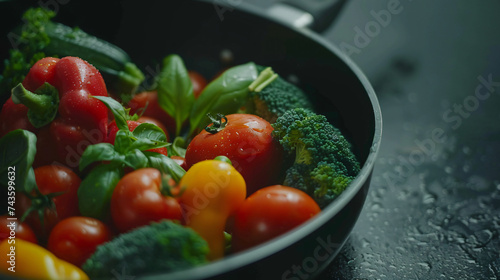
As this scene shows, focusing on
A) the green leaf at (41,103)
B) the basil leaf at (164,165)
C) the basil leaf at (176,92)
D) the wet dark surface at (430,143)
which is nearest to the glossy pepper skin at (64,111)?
the green leaf at (41,103)

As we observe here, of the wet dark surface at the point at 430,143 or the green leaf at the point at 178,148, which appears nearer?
the wet dark surface at the point at 430,143

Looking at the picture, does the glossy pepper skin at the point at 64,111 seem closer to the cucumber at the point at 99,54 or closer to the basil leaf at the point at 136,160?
the basil leaf at the point at 136,160

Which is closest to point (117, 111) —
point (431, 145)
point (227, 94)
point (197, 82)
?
point (227, 94)

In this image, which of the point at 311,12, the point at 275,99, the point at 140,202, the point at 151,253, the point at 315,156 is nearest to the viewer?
the point at 151,253

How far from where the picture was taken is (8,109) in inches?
35.5

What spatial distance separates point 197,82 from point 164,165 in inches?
17.7

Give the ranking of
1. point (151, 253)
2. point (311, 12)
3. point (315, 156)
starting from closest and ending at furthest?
point (151, 253)
point (315, 156)
point (311, 12)

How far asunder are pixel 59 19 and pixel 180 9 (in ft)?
0.92

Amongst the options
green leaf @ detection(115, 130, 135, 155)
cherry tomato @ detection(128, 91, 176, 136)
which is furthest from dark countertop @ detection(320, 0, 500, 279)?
cherry tomato @ detection(128, 91, 176, 136)

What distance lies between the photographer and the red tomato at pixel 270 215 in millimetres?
752

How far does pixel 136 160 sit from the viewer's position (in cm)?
81

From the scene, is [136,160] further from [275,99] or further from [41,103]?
[275,99]

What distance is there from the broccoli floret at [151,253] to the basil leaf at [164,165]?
7.0 inches

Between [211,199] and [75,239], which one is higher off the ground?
[211,199]
